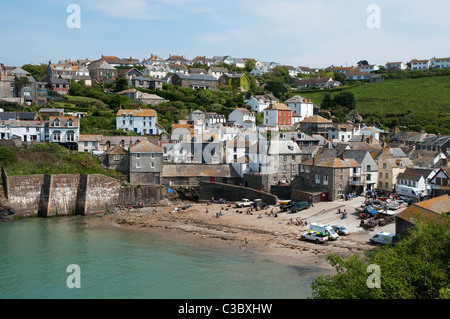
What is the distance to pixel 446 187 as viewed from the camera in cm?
3603

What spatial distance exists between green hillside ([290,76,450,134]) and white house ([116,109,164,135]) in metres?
43.4

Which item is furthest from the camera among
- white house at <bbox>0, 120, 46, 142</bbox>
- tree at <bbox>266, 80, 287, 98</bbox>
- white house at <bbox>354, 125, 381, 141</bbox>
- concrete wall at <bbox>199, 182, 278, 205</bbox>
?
tree at <bbox>266, 80, 287, 98</bbox>

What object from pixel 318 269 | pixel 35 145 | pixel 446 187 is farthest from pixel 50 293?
pixel 446 187

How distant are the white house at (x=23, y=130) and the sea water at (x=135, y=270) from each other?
61.1ft

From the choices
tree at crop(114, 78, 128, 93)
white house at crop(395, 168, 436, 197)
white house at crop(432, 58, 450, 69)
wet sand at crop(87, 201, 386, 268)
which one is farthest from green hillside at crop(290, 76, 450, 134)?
wet sand at crop(87, 201, 386, 268)

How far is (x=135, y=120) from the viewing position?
55.8 metres

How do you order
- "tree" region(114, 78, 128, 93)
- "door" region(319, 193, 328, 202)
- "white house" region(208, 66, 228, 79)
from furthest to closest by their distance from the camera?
1. "white house" region(208, 66, 228, 79)
2. "tree" region(114, 78, 128, 93)
3. "door" region(319, 193, 328, 202)

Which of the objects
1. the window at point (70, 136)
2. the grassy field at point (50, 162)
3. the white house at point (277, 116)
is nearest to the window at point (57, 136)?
the window at point (70, 136)

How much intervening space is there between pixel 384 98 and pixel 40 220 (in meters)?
76.7

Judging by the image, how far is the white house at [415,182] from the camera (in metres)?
37.8

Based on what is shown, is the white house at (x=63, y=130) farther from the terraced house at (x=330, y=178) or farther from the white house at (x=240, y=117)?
the white house at (x=240, y=117)

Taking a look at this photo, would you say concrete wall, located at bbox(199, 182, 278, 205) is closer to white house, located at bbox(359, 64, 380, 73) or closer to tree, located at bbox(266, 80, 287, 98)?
tree, located at bbox(266, 80, 287, 98)

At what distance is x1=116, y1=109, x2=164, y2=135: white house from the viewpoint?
182 feet

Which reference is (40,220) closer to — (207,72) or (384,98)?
(207,72)
